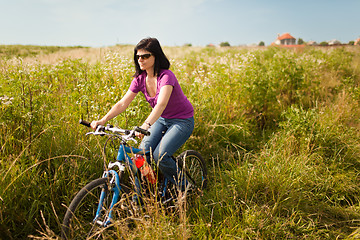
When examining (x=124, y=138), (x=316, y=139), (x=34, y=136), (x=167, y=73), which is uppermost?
(x=167, y=73)

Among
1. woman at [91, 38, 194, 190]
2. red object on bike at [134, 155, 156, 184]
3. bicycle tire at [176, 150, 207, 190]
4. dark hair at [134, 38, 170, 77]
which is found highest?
dark hair at [134, 38, 170, 77]

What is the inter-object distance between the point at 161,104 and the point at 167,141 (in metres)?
0.46

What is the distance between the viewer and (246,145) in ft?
17.5

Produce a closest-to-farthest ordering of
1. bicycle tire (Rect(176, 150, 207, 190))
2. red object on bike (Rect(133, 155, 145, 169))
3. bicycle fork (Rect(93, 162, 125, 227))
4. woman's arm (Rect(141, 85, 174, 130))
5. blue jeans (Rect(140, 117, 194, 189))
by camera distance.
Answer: bicycle fork (Rect(93, 162, 125, 227))
woman's arm (Rect(141, 85, 174, 130))
red object on bike (Rect(133, 155, 145, 169))
blue jeans (Rect(140, 117, 194, 189))
bicycle tire (Rect(176, 150, 207, 190))

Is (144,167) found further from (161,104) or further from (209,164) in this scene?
(209,164)

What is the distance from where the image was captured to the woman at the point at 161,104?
3029mm

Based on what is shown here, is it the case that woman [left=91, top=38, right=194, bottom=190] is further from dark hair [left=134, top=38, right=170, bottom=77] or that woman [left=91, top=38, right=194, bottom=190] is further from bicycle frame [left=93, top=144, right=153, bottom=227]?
bicycle frame [left=93, top=144, right=153, bottom=227]

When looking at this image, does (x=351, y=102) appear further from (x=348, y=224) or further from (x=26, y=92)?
(x=26, y=92)

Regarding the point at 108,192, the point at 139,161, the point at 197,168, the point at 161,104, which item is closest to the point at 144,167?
the point at 139,161

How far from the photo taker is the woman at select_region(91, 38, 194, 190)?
9.94ft

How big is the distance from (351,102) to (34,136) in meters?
6.62

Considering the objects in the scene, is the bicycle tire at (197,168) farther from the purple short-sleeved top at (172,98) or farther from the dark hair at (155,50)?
the dark hair at (155,50)

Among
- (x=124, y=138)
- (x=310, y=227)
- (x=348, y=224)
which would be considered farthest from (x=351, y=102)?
(x=124, y=138)

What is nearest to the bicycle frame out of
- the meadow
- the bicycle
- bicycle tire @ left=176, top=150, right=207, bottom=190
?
the bicycle
